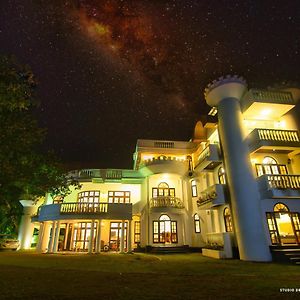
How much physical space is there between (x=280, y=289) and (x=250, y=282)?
1025 millimetres

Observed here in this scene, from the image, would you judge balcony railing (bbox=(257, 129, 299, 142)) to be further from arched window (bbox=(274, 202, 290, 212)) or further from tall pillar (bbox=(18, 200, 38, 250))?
tall pillar (bbox=(18, 200, 38, 250))

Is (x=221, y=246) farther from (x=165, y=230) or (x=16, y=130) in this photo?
(x=16, y=130)

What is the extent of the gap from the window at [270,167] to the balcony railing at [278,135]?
64.6 inches

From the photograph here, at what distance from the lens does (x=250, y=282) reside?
6.80 m

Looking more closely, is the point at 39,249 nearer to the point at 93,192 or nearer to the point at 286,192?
the point at 93,192

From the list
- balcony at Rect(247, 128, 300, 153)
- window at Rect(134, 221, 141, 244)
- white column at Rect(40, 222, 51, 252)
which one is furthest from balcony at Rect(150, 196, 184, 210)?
white column at Rect(40, 222, 51, 252)

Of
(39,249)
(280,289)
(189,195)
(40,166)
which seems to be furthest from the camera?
(189,195)

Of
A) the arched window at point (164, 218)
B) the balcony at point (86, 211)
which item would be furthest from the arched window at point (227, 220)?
the balcony at point (86, 211)

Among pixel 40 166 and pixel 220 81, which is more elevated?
pixel 220 81

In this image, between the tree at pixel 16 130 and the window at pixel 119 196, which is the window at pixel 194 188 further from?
the tree at pixel 16 130

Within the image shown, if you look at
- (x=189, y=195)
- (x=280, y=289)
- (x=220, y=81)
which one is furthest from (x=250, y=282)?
(x=189, y=195)

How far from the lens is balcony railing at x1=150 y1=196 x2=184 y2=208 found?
2062 centimetres

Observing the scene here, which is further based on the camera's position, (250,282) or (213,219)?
(213,219)

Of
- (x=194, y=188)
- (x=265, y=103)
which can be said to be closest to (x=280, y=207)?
(x=265, y=103)
